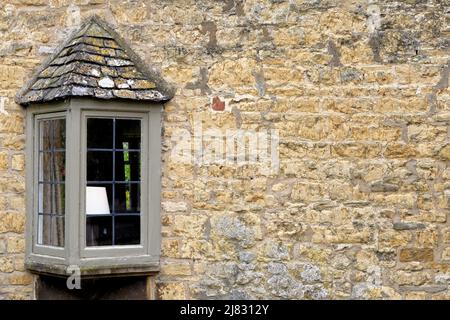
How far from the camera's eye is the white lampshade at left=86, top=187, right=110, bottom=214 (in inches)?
254

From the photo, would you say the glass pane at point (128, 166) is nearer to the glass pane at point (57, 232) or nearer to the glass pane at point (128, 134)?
the glass pane at point (128, 134)

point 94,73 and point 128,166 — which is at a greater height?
point 94,73

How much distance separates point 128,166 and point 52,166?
2.21 feet

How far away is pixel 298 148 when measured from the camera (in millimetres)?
6562

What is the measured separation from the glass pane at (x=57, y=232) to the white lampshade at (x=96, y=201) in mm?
286

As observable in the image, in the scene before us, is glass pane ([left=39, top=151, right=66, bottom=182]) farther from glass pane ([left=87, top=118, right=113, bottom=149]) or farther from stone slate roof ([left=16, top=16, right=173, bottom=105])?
stone slate roof ([left=16, top=16, right=173, bottom=105])

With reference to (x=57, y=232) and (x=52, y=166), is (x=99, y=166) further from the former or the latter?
(x=57, y=232)

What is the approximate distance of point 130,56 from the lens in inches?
263

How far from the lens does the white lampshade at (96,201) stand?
646 centimetres

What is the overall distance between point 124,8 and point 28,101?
3.93 ft

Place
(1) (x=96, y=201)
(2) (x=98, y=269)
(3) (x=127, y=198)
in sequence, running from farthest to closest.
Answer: (3) (x=127, y=198), (1) (x=96, y=201), (2) (x=98, y=269)

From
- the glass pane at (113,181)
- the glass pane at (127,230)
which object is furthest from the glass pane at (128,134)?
the glass pane at (127,230)

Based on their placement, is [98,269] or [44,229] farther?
[44,229]

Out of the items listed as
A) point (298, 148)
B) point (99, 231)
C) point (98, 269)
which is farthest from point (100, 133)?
point (298, 148)
